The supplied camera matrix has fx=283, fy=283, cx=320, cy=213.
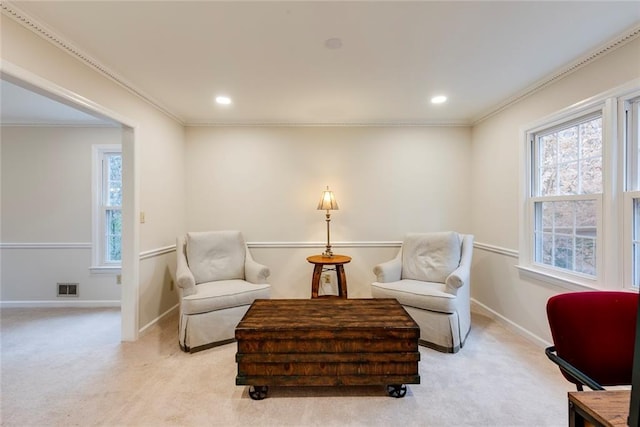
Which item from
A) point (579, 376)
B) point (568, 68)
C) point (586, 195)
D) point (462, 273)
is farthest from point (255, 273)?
point (568, 68)

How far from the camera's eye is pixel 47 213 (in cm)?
348

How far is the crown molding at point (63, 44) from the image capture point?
1599 millimetres

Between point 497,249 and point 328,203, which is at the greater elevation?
point 328,203

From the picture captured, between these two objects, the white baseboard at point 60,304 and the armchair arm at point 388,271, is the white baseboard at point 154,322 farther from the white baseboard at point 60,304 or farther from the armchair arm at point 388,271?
the armchair arm at point 388,271

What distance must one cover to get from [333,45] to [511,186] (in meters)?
2.25

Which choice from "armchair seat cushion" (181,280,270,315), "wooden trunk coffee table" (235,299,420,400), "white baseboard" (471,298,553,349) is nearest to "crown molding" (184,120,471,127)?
"armchair seat cushion" (181,280,270,315)

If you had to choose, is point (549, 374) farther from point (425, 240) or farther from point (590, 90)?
point (590, 90)

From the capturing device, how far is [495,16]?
164 centimetres

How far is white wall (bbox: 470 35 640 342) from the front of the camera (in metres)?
1.99

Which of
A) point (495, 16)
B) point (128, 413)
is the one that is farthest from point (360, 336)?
point (495, 16)

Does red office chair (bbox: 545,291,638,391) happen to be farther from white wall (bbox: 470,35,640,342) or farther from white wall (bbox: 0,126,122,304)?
white wall (bbox: 0,126,122,304)

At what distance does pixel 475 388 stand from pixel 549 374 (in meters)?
0.61

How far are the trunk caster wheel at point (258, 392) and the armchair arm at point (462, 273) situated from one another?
169 centimetres

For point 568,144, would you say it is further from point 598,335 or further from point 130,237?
point 130,237
